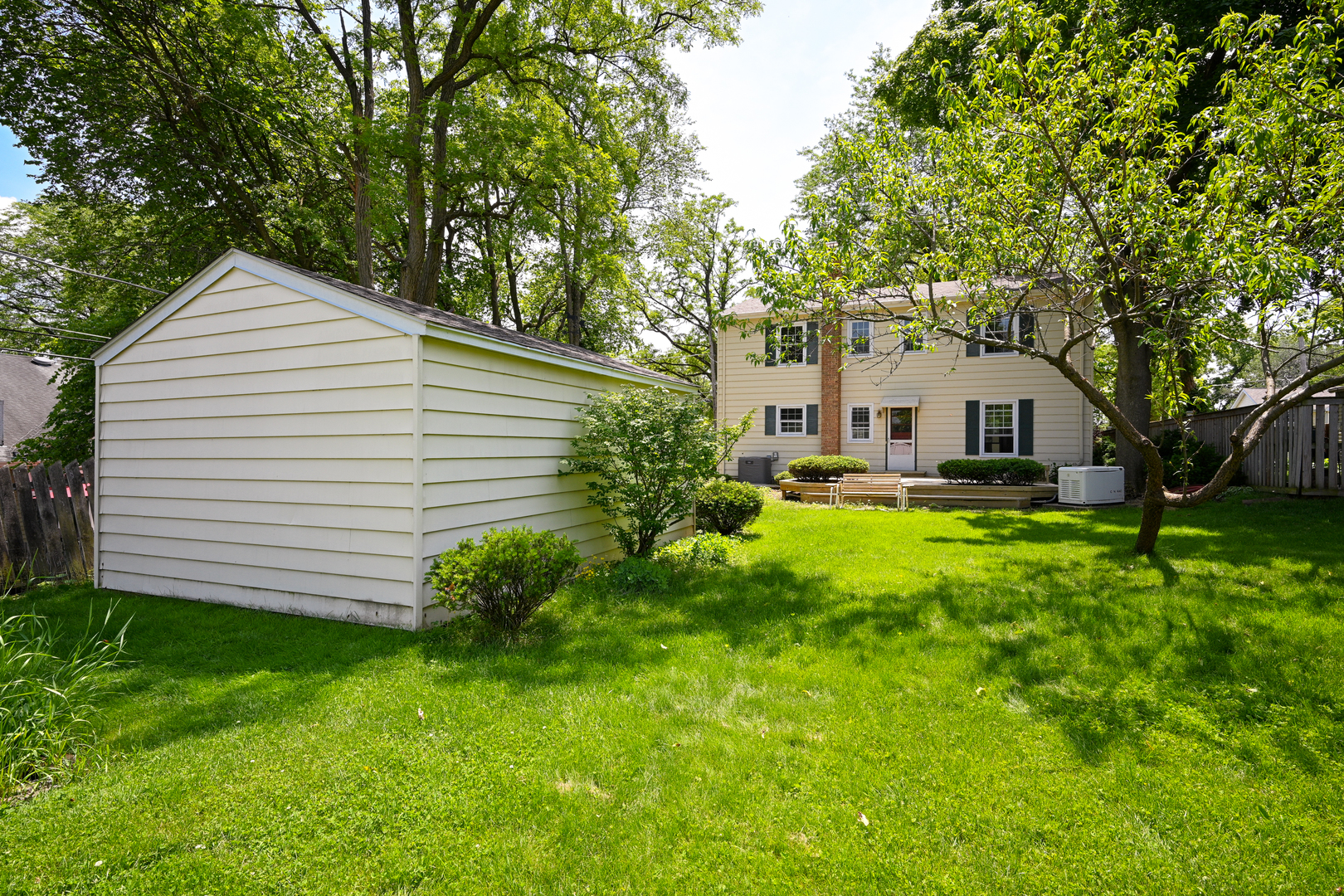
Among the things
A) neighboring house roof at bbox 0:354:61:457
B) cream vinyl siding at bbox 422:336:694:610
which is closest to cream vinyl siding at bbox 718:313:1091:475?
cream vinyl siding at bbox 422:336:694:610

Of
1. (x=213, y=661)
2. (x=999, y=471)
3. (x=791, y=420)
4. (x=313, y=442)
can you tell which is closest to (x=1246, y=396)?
(x=999, y=471)

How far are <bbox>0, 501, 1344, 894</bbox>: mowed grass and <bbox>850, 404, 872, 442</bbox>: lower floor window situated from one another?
12027 mm

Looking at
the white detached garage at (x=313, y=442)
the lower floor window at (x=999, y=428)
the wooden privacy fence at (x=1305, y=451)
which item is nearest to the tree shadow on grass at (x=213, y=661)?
the white detached garage at (x=313, y=442)

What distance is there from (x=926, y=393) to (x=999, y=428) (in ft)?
7.13

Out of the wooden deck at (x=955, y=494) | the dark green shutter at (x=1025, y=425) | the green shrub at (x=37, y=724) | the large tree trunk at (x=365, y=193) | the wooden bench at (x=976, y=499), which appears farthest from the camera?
the dark green shutter at (x=1025, y=425)

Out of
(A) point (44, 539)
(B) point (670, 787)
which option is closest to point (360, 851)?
(B) point (670, 787)

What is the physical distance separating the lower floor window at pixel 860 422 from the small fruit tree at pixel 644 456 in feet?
36.9

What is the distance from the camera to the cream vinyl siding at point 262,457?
17.6ft

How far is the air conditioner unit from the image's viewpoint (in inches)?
491

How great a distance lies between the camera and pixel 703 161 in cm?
2208

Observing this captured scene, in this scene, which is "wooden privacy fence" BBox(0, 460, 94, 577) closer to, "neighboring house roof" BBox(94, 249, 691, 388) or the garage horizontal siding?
"neighboring house roof" BBox(94, 249, 691, 388)

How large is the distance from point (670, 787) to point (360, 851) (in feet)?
4.49

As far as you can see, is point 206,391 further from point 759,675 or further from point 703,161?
point 703,161

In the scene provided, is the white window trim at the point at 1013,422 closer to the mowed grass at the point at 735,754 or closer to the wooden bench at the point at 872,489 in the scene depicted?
the wooden bench at the point at 872,489
